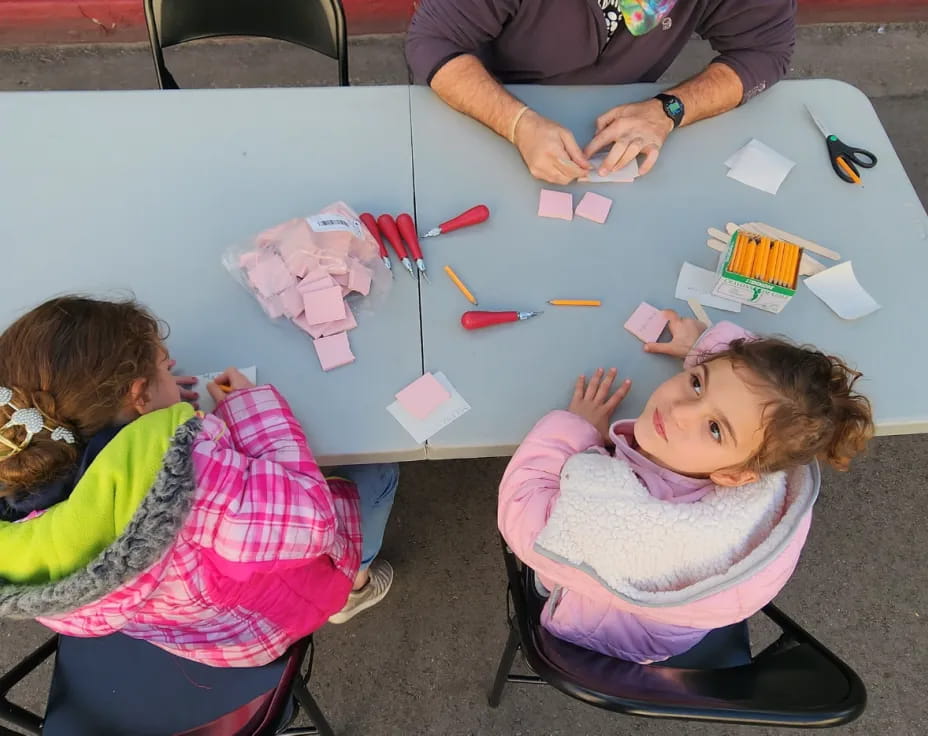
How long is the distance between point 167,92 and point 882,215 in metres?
1.53

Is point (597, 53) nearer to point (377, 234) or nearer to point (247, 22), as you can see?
point (377, 234)

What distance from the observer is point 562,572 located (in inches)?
40.1

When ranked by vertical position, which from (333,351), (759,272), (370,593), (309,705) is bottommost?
(370,593)

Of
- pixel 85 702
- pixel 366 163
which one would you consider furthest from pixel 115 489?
pixel 366 163

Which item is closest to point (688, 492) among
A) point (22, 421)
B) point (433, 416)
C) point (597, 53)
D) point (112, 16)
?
point (433, 416)

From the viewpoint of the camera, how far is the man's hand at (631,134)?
4.51ft

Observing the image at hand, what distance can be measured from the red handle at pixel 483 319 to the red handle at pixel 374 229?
205 millimetres

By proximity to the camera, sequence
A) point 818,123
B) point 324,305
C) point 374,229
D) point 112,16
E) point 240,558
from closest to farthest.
A: point 240,558 < point 324,305 < point 374,229 < point 818,123 < point 112,16

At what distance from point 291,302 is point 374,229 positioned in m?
0.22

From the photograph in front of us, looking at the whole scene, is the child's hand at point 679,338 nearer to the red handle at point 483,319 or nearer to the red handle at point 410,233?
the red handle at point 483,319

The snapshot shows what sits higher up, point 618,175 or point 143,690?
point 618,175

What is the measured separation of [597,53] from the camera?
1.58 metres

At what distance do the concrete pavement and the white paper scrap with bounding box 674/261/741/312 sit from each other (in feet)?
3.00

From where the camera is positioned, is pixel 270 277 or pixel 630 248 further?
pixel 630 248
